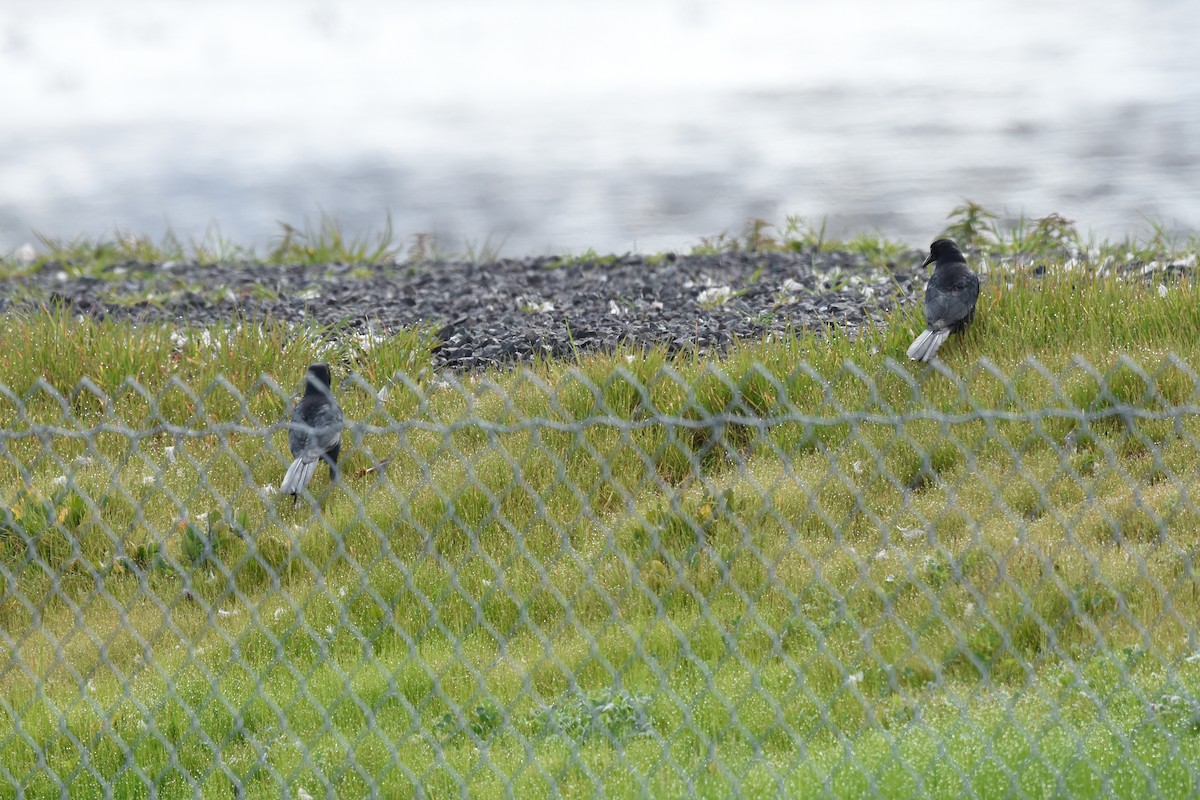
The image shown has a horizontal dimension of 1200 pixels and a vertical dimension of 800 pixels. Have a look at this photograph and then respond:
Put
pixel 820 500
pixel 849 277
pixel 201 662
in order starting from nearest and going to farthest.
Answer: pixel 201 662
pixel 820 500
pixel 849 277

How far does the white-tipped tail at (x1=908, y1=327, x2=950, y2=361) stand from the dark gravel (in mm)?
716

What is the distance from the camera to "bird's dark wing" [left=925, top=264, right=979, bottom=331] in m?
5.64

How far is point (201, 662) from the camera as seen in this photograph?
432cm

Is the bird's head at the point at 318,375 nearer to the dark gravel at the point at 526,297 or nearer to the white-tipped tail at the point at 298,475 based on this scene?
the white-tipped tail at the point at 298,475

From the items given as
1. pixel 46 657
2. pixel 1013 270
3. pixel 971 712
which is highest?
pixel 1013 270

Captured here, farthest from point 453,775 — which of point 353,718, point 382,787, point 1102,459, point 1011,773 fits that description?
point 1102,459

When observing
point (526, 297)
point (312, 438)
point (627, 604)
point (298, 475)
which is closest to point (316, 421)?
point (312, 438)

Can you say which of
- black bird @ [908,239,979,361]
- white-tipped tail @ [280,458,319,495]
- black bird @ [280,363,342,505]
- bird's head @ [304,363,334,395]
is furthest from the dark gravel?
white-tipped tail @ [280,458,319,495]

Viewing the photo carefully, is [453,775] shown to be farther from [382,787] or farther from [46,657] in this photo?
[46,657]

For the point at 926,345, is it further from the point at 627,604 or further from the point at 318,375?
the point at 318,375

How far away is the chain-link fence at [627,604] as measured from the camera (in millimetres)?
3494

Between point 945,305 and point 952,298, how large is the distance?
5cm

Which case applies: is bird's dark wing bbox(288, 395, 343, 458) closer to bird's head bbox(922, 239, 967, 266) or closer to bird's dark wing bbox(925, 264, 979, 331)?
bird's dark wing bbox(925, 264, 979, 331)

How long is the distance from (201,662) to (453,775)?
124cm
